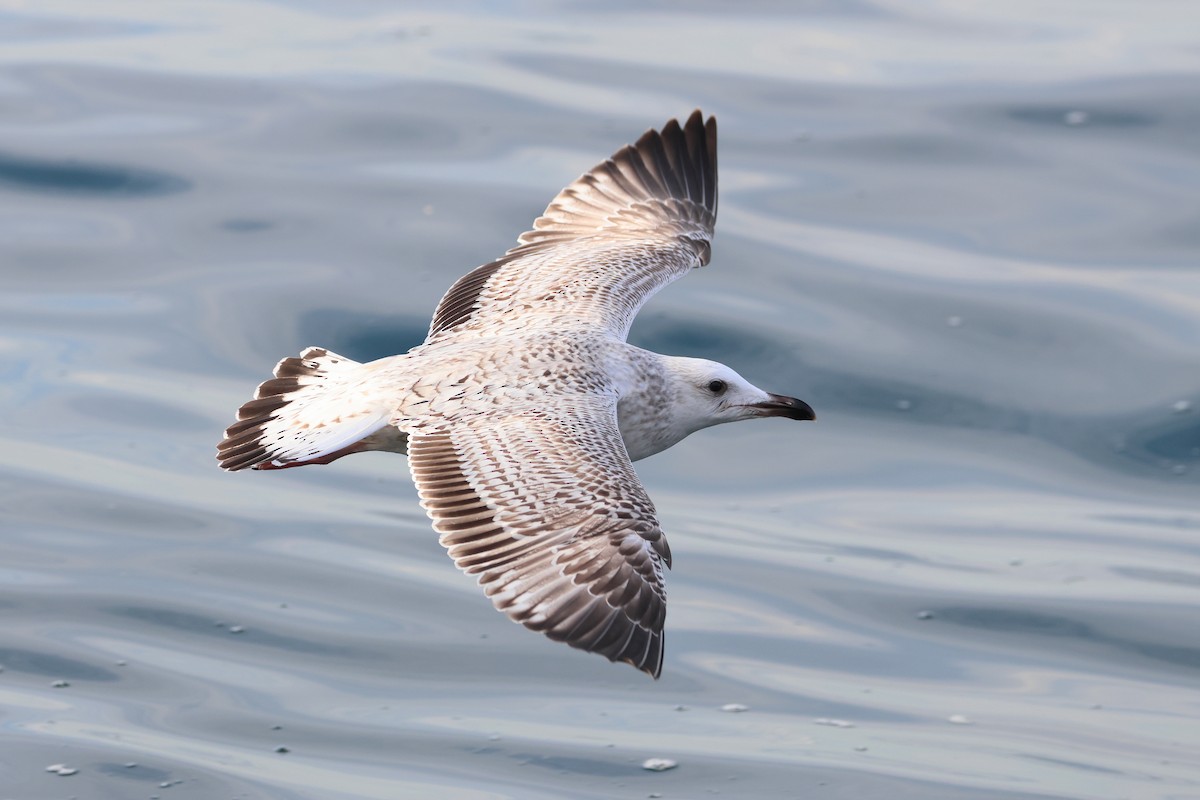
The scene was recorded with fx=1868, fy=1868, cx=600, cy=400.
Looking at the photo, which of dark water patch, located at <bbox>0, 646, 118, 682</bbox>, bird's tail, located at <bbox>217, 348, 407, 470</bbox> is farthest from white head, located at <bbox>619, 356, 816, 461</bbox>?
dark water patch, located at <bbox>0, 646, 118, 682</bbox>

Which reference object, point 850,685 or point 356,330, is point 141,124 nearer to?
point 356,330

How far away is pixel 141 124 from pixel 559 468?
11406mm

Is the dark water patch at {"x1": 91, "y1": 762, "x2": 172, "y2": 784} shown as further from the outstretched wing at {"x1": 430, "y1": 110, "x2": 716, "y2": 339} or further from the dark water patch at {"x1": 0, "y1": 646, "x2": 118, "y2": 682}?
the outstretched wing at {"x1": 430, "y1": 110, "x2": 716, "y2": 339}

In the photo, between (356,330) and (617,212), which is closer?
A: (617,212)

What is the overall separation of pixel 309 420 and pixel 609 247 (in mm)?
2559

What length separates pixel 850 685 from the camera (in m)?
12.2

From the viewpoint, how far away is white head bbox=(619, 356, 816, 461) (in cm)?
827

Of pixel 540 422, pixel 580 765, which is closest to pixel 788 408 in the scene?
pixel 540 422

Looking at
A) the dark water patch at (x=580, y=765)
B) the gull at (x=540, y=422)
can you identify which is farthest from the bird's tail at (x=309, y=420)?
the dark water patch at (x=580, y=765)

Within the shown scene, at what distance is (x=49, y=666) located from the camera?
12031 millimetres

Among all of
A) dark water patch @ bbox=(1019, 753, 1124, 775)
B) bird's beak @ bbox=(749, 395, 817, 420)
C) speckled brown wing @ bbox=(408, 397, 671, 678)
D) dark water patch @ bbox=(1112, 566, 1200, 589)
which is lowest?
dark water patch @ bbox=(1019, 753, 1124, 775)

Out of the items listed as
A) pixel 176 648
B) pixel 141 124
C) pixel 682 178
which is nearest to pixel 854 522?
pixel 682 178

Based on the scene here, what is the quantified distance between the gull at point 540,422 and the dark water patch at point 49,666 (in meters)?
4.31

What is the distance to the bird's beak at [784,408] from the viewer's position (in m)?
8.61
